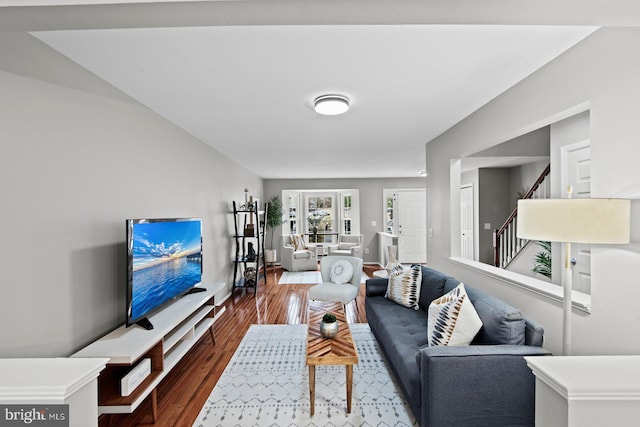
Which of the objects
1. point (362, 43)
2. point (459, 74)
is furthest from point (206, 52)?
point (459, 74)

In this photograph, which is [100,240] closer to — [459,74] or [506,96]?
[459,74]

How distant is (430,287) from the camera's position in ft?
9.34

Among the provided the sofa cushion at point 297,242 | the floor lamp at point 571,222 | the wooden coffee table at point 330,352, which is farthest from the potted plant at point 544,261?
the sofa cushion at point 297,242

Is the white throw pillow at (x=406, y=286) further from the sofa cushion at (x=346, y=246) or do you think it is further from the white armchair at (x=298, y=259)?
the sofa cushion at (x=346, y=246)

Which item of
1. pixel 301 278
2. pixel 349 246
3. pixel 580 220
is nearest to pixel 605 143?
pixel 580 220

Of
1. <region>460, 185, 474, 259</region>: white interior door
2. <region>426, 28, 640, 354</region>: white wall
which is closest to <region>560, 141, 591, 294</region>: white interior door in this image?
<region>426, 28, 640, 354</region>: white wall

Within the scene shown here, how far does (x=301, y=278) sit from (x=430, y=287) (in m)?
3.92

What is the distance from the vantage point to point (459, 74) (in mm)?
2039

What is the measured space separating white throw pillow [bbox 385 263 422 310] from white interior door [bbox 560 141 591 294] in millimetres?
1372

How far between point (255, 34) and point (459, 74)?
1.44m

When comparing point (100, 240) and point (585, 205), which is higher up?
point (585, 205)

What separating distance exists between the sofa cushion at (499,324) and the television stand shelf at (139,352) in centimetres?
220

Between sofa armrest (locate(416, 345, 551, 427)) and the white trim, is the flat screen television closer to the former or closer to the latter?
sofa armrest (locate(416, 345, 551, 427))

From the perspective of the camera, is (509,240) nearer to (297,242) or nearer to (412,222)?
(412,222)
